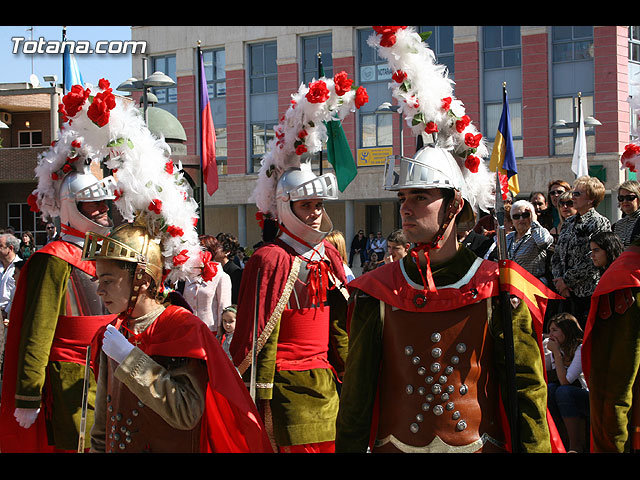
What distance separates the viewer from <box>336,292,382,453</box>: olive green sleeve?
357 cm

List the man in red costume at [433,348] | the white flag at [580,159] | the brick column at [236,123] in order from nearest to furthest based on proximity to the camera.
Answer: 1. the man in red costume at [433,348]
2. the white flag at [580,159]
3. the brick column at [236,123]

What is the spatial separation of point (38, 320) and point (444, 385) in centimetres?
284

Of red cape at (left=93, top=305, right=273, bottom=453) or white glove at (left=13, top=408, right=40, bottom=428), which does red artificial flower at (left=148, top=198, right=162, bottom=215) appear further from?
white glove at (left=13, top=408, right=40, bottom=428)

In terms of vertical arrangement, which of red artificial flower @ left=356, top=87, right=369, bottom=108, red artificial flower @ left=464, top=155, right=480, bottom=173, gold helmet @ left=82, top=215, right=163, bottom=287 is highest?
red artificial flower @ left=356, top=87, right=369, bottom=108

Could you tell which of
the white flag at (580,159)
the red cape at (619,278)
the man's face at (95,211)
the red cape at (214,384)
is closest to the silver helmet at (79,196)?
the man's face at (95,211)

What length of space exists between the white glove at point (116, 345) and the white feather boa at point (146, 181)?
0.61 metres

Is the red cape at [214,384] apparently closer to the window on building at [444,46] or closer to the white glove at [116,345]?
the white glove at [116,345]

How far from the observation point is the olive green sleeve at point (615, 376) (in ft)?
14.2

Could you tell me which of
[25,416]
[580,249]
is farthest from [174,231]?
[580,249]

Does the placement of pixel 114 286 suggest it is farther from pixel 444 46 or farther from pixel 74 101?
pixel 444 46

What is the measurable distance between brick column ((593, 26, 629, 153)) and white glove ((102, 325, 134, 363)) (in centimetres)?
2685

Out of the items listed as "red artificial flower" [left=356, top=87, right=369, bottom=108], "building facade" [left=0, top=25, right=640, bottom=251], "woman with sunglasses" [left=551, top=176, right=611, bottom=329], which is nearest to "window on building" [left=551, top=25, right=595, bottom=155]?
"building facade" [left=0, top=25, right=640, bottom=251]
